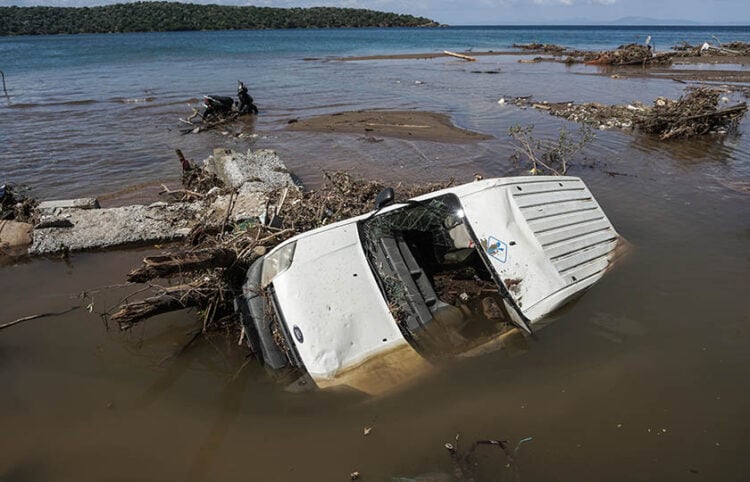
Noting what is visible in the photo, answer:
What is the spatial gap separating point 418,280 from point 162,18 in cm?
8357

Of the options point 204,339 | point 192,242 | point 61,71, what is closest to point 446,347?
point 204,339

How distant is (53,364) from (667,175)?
952cm

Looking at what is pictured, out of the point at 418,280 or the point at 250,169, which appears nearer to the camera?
the point at 418,280

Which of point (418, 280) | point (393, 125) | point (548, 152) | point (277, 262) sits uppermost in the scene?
point (393, 125)

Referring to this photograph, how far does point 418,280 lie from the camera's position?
4156 mm

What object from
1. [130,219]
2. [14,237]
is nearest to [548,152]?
[130,219]

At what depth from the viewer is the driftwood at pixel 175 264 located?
3.62 meters

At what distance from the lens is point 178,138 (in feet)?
37.2

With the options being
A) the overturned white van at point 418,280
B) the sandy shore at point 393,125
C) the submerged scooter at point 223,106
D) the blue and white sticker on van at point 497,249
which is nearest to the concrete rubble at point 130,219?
the overturned white van at point 418,280

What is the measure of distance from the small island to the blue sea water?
44472 mm

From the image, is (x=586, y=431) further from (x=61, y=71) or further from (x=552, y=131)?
(x=61, y=71)

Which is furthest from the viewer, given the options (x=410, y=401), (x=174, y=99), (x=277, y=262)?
(x=174, y=99)

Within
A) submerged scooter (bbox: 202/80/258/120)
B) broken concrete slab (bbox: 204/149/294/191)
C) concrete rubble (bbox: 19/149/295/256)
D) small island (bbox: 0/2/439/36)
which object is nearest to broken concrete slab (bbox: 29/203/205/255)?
concrete rubble (bbox: 19/149/295/256)

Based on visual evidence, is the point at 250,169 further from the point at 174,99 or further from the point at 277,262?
the point at 174,99
